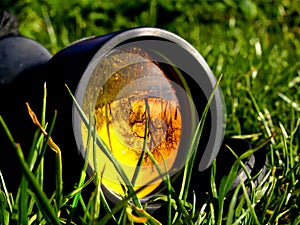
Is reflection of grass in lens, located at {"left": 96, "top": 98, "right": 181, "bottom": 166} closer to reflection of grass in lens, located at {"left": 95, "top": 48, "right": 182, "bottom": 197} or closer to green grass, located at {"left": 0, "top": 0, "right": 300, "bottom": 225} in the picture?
reflection of grass in lens, located at {"left": 95, "top": 48, "right": 182, "bottom": 197}

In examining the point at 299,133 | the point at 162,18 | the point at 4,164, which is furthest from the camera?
the point at 162,18

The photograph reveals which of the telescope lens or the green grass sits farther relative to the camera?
the telescope lens

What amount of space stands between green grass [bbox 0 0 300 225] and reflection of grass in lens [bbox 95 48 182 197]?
0.45 ft

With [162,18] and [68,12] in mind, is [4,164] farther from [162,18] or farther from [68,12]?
[162,18]

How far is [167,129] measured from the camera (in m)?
1.37

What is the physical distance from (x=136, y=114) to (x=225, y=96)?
0.78 metres

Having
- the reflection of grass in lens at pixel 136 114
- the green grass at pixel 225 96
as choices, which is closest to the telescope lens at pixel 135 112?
the reflection of grass in lens at pixel 136 114

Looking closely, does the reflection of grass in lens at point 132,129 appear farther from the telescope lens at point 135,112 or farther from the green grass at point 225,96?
the green grass at point 225,96

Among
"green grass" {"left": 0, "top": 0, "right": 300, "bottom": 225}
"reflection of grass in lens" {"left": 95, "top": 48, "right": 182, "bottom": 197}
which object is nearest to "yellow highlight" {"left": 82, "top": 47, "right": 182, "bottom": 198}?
"reflection of grass in lens" {"left": 95, "top": 48, "right": 182, "bottom": 197}

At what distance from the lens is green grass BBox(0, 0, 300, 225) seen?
100cm

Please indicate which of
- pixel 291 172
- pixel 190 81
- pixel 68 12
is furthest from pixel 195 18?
pixel 291 172

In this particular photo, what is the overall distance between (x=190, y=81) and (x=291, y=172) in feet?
1.12

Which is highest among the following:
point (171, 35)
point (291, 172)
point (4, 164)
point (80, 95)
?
point (171, 35)

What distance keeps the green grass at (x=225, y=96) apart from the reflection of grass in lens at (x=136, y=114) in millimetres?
137
